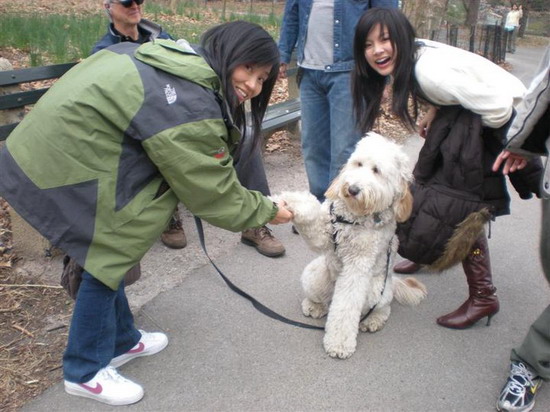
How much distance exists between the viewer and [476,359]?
272 centimetres

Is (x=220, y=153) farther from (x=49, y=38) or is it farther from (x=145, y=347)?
(x=49, y=38)

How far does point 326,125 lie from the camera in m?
3.98

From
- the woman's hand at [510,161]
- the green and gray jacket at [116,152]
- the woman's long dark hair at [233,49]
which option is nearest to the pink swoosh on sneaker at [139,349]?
the green and gray jacket at [116,152]

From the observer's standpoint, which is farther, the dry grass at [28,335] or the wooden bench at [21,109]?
the wooden bench at [21,109]

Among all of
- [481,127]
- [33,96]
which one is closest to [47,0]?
[33,96]

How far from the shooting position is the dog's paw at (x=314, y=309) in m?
3.06

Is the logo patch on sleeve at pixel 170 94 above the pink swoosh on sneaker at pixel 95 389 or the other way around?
above

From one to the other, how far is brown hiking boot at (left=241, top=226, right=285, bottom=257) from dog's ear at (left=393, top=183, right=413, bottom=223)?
1271 mm

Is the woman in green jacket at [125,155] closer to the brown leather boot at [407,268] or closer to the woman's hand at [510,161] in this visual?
the woman's hand at [510,161]

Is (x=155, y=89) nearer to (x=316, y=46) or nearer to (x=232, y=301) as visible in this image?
(x=232, y=301)

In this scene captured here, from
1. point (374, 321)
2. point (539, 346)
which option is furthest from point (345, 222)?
point (539, 346)

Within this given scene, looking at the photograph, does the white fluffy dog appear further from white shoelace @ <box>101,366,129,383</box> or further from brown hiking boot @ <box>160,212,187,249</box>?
brown hiking boot @ <box>160,212,187,249</box>

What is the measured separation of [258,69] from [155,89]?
509 mm

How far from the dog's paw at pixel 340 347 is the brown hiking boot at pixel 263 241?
1111 mm
